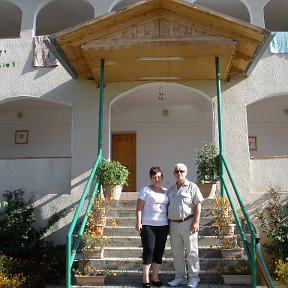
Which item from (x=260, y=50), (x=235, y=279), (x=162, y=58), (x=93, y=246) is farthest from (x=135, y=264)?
(x=260, y=50)

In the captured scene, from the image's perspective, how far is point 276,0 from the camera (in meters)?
11.2

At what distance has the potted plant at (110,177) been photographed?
26.7 ft

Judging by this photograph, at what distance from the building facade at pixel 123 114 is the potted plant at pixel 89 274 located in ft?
9.78

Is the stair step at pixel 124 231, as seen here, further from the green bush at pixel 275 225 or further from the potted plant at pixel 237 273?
the green bush at pixel 275 225

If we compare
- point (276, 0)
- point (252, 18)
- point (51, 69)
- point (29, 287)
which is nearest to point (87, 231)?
point (29, 287)

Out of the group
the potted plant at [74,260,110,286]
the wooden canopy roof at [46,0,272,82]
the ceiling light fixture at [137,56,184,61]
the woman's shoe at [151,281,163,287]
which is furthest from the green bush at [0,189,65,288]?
the ceiling light fixture at [137,56,184,61]

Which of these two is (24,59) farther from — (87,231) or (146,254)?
(146,254)

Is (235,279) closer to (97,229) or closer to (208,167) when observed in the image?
(97,229)

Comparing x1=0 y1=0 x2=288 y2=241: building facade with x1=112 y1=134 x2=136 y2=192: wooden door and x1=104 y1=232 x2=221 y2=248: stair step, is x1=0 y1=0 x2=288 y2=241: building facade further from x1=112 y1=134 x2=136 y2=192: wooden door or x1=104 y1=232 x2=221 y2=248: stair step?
x1=104 y1=232 x2=221 y2=248: stair step

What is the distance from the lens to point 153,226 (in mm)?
5574

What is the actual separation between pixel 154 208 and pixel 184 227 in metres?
0.49

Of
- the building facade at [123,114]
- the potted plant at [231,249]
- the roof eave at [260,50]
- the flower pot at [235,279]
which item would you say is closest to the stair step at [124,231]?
the potted plant at [231,249]

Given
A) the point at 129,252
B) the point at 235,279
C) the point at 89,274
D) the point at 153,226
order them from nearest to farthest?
the point at 153,226 < the point at 235,279 < the point at 89,274 < the point at 129,252

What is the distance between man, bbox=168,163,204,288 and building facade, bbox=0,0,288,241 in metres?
3.57
